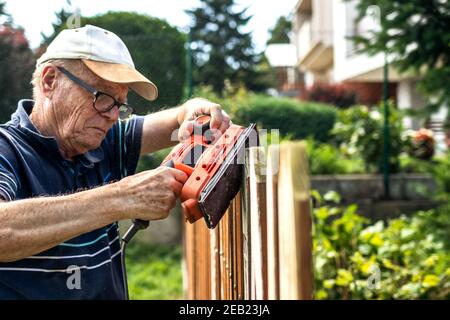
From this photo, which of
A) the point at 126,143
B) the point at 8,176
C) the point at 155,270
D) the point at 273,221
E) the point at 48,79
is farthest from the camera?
the point at 155,270

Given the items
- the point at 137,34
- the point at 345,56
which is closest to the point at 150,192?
the point at 137,34

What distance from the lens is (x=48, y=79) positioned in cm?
168

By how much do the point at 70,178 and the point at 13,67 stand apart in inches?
18.9

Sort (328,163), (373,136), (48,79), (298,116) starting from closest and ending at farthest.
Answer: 1. (48,79)
2. (328,163)
3. (373,136)
4. (298,116)

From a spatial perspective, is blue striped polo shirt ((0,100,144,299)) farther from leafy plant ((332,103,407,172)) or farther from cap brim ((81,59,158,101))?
leafy plant ((332,103,407,172))

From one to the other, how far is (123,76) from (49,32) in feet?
1.68

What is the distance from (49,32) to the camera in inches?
80.6

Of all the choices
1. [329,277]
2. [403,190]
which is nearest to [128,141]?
[329,277]

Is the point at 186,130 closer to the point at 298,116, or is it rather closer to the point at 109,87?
the point at 109,87

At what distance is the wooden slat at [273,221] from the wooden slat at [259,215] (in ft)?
0.26

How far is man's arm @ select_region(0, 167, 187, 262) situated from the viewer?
4.84ft

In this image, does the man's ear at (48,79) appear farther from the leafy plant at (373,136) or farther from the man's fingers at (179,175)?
the leafy plant at (373,136)

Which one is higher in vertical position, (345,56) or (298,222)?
(345,56)

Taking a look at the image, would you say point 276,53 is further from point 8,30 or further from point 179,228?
point 8,30
